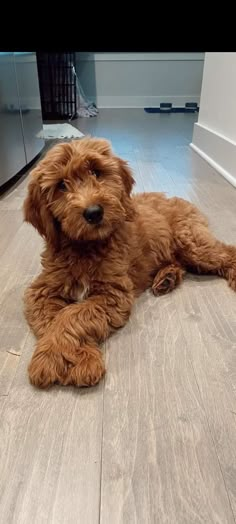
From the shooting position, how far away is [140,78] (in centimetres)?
711

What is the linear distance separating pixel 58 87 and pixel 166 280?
5.01m

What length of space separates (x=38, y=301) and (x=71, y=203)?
32 cm

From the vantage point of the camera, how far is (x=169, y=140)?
406cm

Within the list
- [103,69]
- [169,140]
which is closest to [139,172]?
[169,140]

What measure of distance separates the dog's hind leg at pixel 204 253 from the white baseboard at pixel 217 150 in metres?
1.18

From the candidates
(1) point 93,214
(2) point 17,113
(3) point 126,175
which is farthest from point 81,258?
(2) point 17,113

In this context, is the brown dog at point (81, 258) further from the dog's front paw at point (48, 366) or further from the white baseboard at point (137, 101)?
the white baseboard at point (137, 101)

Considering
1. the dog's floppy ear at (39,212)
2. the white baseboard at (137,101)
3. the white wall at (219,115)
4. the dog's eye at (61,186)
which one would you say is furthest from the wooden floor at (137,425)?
the white baseboard at (137,101)

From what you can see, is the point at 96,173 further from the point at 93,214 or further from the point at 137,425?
the point at 137,425

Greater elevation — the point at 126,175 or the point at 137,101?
the point at 126,175

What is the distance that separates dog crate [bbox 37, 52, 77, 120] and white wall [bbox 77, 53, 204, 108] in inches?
49.8

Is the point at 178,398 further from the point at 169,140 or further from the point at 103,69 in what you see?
the point at 103,69

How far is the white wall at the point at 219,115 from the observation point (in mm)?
2527

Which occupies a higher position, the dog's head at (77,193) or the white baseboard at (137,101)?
the dog's head at (77,193)
